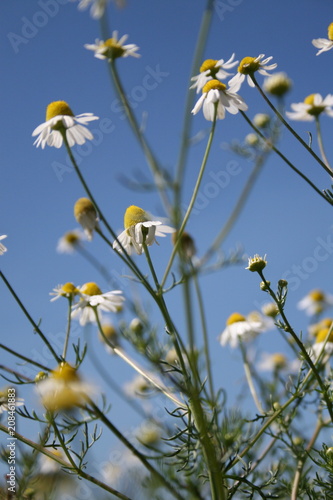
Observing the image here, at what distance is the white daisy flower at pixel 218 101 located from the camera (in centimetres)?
153

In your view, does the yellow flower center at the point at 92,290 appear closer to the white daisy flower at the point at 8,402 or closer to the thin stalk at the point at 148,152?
the white daisy flower at the point at 8,402

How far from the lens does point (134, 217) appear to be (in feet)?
4.83

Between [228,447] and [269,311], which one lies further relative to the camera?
[269,311]

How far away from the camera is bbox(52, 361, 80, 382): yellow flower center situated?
3.75ft

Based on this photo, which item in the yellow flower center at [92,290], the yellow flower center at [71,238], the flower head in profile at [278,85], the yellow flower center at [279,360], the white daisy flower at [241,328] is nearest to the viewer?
the yellow flower center at [92,290]

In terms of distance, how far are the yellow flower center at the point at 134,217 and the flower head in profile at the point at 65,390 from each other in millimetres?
432

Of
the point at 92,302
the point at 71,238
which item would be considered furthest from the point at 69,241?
the point at 92,302

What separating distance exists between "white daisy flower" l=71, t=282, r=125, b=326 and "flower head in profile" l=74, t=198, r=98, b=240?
223mm

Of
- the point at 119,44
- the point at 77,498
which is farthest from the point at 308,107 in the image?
the point at 77,498

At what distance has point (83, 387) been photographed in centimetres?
113

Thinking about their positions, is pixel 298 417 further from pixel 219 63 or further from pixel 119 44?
pixel 119 44

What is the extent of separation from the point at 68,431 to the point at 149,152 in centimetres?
69

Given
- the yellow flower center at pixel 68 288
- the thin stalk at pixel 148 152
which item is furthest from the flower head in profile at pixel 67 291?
the thin stalk at pixel 148 152

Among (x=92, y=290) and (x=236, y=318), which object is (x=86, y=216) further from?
(x=236, y=318)
